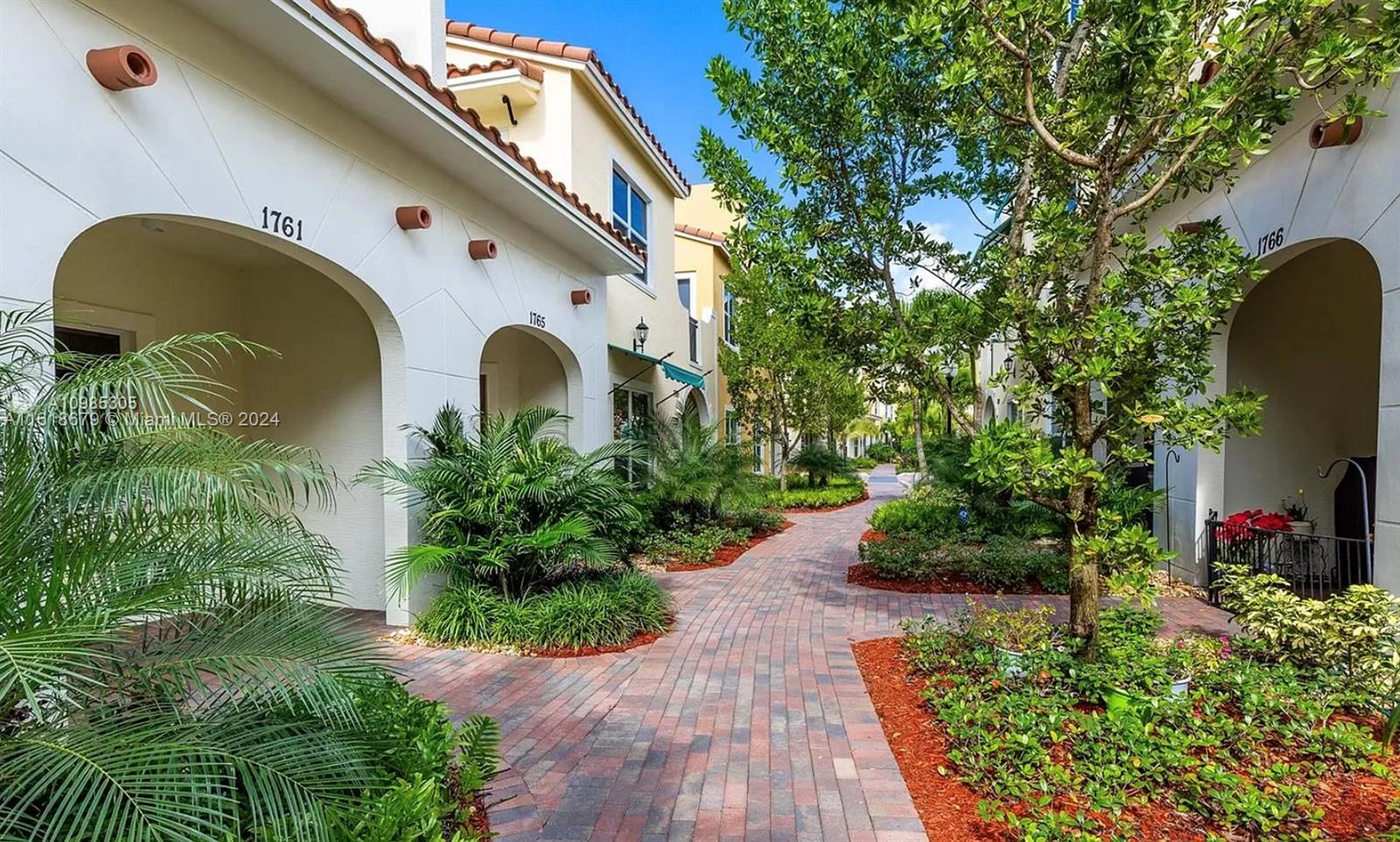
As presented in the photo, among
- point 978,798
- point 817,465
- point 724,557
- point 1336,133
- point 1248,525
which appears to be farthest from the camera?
point 817,465

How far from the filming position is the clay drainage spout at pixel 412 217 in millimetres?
6375

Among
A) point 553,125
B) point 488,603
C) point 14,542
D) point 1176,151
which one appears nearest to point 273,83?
point 14,542

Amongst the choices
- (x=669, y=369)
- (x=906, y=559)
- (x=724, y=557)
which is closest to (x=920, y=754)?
(x=906, y=559)

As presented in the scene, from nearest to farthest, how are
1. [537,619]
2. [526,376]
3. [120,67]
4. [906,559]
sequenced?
1. [120,67]
2. [537,619]
3. [906,559]
4. [526,376]

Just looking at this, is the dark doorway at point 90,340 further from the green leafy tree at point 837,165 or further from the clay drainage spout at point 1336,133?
the clay drainage spout at point 1336,133

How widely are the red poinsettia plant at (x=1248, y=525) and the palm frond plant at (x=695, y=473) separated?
7.05 meters

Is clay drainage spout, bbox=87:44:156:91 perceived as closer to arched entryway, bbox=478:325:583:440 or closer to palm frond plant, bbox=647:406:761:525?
arched entryway, bbox=478:325:583:440

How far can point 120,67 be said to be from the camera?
3801 mm

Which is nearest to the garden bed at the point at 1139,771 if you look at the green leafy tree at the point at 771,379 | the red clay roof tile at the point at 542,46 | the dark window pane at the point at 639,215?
the red clay roof tile at the point at 542,46

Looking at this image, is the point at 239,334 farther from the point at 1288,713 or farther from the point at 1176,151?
the point at 1288,713

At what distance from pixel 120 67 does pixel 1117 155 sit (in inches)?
249

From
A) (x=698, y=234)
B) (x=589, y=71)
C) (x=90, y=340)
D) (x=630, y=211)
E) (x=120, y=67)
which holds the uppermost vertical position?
(x=698, y=234)

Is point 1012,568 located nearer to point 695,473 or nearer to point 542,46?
point 695,473

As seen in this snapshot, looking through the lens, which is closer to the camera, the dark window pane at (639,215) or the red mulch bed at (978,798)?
the red mulch bed at (978,798)
